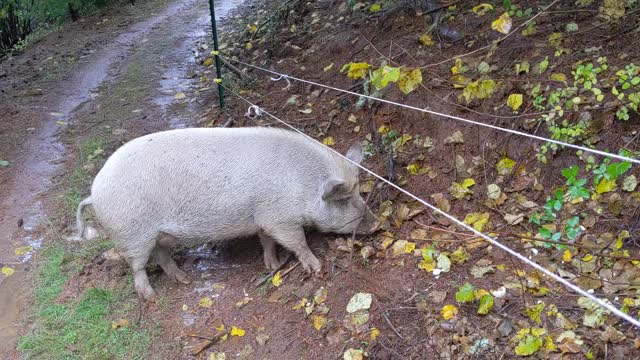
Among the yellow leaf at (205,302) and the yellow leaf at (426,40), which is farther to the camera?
the yellow leaf at (426,40)

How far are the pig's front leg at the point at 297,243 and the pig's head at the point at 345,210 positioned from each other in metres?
0.17

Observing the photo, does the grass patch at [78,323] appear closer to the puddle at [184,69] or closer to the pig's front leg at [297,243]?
the pig's front leg at [297,243]

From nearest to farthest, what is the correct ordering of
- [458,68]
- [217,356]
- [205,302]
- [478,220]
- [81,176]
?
[217,356], [478,220], [205,302], [458,68], [81,176]

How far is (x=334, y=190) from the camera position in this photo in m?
4.13

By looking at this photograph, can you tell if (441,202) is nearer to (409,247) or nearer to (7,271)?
(409,247)

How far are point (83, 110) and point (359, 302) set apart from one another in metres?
6.03

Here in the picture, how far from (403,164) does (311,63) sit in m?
2.65

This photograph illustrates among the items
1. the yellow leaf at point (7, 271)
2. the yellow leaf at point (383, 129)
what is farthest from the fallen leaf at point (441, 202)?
the yellow leaf at point (7, 271)

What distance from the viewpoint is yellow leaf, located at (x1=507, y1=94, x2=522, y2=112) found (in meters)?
4.47

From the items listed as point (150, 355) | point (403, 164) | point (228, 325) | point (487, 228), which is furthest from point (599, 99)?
point (150, 355)

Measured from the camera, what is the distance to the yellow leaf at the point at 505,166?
4.31 metres

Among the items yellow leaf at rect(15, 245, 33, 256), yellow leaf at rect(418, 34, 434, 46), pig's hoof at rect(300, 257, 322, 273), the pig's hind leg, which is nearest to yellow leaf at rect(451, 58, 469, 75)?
yellow leaf at rect(418, 34, 434, 46)

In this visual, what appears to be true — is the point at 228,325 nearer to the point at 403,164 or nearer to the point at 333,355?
the point at 333,355

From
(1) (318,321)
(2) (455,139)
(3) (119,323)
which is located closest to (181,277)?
(3) (119,323)
